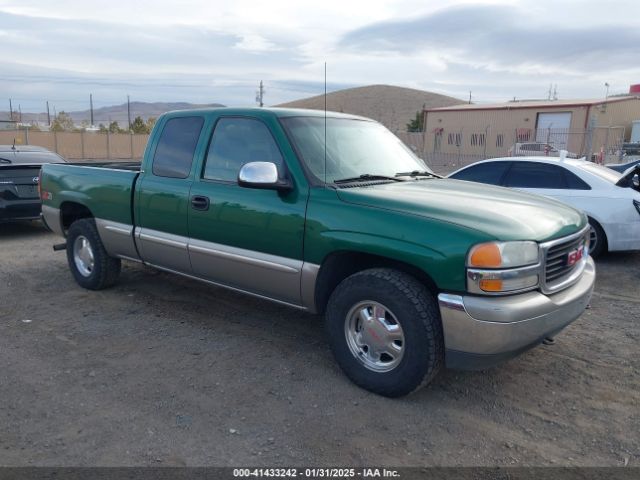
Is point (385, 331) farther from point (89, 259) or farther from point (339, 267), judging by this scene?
point (89, 259)

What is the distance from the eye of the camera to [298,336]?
191 inches

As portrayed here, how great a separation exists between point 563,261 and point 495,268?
81cm

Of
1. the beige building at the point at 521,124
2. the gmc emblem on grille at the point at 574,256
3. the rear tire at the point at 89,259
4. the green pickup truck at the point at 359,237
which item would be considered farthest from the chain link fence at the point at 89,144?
the gmc emblem on grille at the point at 574,256

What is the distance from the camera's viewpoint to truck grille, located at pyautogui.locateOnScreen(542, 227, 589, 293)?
357cm

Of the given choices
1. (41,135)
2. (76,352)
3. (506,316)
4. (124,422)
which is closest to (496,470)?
(506,316)

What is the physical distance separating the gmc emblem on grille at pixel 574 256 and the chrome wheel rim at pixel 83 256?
15.3 ft

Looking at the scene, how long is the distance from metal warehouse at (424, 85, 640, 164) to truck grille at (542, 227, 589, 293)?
24020mm

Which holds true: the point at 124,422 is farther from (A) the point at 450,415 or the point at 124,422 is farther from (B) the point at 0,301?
(B) the point at 0,301

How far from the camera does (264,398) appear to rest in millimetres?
3750

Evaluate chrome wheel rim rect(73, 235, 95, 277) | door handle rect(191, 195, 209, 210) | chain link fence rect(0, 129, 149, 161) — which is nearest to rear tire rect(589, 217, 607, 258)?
door handle rect(191, 195, 209, 210)

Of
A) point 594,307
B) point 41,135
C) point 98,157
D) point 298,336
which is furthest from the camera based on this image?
point 98,157

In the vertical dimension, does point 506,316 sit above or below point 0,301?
above

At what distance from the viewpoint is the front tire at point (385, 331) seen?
11.4 feet

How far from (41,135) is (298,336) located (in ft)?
126
